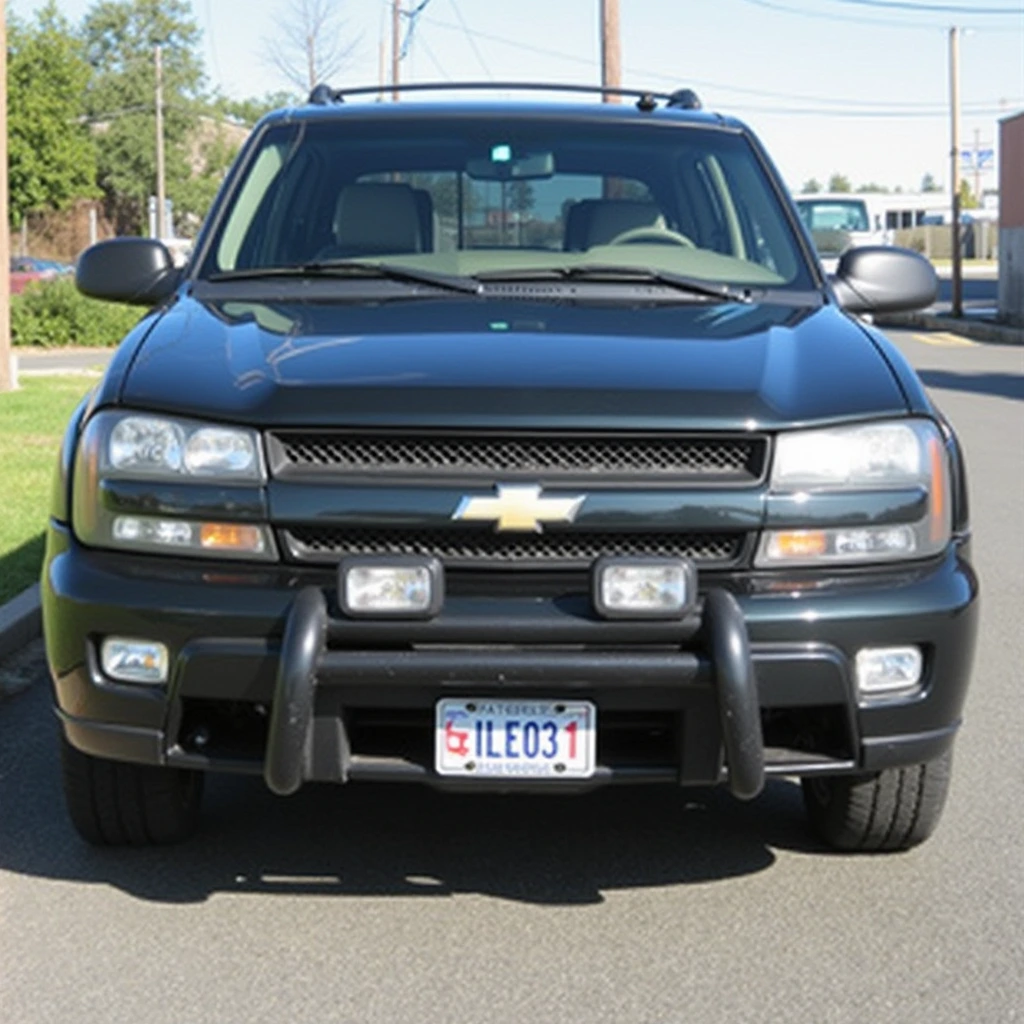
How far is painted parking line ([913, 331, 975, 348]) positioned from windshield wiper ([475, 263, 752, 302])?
2551cm

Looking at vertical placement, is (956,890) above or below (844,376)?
below

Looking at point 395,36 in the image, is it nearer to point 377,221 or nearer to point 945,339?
point 945,339

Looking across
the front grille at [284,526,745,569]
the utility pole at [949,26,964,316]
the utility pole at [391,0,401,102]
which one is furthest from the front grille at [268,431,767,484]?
the utility pole at [391,0,401,102]

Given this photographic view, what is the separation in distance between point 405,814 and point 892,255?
6.82 feet

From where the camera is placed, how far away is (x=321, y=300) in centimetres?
513

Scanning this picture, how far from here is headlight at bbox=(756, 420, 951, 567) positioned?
4.25m

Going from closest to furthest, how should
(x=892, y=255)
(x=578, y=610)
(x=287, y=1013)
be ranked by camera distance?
(x=287, y=1013), (x=578, y=610), (x=892, y=255)

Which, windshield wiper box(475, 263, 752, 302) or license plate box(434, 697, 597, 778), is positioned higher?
windshield wiper box(475, 263, 752, 302)

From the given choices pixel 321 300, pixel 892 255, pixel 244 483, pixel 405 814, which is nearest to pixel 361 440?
pixel 244 483

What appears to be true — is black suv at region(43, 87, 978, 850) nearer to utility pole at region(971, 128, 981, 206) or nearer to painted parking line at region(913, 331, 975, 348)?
painted parking line at region(913, 331, 975, 348)

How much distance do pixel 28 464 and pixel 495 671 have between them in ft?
28.9

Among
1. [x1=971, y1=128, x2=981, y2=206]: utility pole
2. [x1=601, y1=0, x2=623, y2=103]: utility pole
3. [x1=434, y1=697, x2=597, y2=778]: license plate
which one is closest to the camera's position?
[x1=434, y1=697, x2=597, y2=778]: license plate

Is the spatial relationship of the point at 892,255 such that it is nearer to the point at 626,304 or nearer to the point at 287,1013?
the point at 626,304

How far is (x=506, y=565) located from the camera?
4172mm
